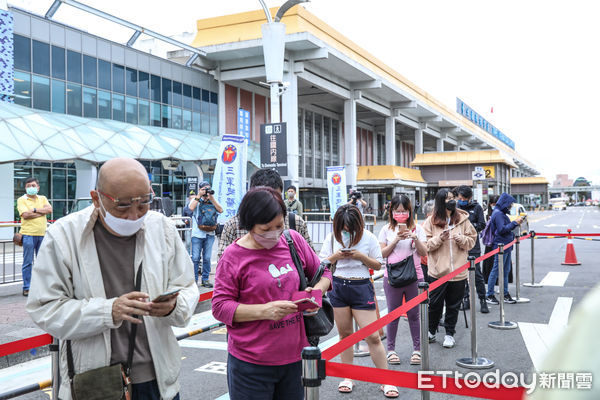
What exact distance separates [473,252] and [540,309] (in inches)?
57.0

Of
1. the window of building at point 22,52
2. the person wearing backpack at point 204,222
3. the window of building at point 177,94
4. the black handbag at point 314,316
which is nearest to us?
the black handbag at point 314,316

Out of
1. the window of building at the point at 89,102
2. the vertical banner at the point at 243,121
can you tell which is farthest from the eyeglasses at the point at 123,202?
the vertical banner at the point at 243,121

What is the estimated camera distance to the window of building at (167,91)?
29786 mm

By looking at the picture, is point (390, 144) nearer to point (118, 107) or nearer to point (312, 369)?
point (118, 107)

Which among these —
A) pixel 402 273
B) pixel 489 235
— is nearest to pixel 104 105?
pixel 489 235

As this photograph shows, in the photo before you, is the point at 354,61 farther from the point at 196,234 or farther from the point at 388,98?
the point at 196,234

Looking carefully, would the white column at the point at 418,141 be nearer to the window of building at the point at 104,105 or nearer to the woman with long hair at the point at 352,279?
the window of building at the point at 104,105

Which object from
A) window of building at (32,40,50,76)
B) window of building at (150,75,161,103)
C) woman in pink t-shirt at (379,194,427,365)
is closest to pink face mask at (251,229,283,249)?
woman in pink t-shirt at (379,194,427,365)

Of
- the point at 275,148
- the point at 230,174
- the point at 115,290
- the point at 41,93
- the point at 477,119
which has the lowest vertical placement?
the point at 115,290

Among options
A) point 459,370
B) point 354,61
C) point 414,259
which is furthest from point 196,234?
point 354,61

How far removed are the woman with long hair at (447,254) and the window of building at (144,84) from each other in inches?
986

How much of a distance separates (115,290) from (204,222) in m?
7.54

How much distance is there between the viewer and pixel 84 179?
80.0 feet

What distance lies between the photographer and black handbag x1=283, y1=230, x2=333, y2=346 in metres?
2.91
